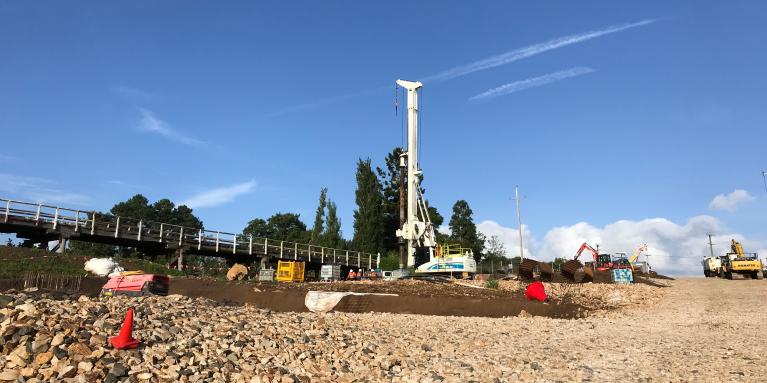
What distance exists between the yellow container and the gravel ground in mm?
18042

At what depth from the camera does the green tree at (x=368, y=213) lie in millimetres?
58594

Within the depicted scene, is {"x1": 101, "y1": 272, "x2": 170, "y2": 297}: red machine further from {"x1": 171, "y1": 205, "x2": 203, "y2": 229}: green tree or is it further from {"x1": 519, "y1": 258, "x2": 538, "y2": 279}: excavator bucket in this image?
{"x1": 171, "y1": 205, "x2": 203, "y2": 229}: green tree

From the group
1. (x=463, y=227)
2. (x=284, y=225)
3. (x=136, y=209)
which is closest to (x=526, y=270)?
(x=463, y=227)

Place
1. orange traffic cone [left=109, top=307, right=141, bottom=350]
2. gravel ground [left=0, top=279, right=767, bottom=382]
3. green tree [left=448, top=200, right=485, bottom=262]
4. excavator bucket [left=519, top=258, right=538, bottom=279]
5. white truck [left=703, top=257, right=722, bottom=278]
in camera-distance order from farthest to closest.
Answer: green tree [left=448, top=200, right=485, bottom=262] → white truck [left=703, top=257, right=722, bottom=278] → excavator bucket [left=519, top=258, right=538, bottom=279] → orange traffic cone [left=109, top=307, right=141, bottom=350] → gravel ground [left=0, top=279, right=767, bottom=382]

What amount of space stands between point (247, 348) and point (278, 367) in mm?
842

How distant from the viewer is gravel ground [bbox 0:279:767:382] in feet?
22.9

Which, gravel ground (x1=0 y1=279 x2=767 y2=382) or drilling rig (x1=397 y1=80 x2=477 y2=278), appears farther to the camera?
drilling rig (x1=397 y1=80 x2=477 y2=278)

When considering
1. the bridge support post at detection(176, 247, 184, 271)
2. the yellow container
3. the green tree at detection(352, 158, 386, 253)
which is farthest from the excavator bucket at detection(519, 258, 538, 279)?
the green tree at detection(352, 158, 386, 253)

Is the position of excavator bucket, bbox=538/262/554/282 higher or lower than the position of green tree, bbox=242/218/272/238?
lower

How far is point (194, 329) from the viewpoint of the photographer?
8.96 metres

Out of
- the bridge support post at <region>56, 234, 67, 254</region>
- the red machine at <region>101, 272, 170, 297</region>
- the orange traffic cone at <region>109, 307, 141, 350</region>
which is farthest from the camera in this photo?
the bridge support post at <region>56, 234, 67, 254</region>

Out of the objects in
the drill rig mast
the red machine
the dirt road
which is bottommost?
the dirt road

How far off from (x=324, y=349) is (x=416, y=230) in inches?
1187

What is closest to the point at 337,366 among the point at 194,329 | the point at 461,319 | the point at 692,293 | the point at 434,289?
the point at 194,329
